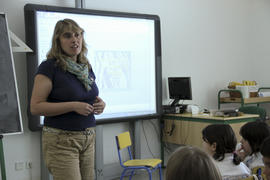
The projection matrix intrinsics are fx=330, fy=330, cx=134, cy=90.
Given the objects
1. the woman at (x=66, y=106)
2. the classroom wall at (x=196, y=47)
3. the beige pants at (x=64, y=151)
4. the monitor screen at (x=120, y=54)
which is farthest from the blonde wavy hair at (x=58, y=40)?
the classroom wall at (x=196, y=47)

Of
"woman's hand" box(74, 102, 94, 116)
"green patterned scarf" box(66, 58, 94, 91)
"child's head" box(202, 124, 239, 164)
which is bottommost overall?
"child's head" box(202, 124, 239, 164)

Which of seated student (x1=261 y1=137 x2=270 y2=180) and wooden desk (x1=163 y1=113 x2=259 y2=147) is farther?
wooden desk (x1=163 y1=113 x2=259 y2=147)

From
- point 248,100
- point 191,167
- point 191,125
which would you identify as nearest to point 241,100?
point 248,100

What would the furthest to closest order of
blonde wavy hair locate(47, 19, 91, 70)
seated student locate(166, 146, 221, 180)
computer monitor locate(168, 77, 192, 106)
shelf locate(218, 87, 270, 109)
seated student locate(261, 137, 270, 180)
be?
1. shelf locate(218, 87, 270, 109)
2. computer monitor locate(168, 77, 192, 106)
3. blonde wavy hair locate(47, 19, 91, 70)
4. seated student locate(261, 137, 270, 180)
5. seated student locate(166, 146, 221, 180)

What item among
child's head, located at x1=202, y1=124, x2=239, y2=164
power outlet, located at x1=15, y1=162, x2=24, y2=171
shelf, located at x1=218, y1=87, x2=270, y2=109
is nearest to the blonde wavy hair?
child's head, located at x1=202, y1=124, x2=239, y2=164

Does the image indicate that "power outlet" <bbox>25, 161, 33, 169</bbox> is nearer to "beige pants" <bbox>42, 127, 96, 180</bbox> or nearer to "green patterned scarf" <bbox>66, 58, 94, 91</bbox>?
"beige pants" <bbox>42, 127, 96, 180</bbox>

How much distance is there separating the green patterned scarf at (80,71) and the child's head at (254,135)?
1151 millimetres

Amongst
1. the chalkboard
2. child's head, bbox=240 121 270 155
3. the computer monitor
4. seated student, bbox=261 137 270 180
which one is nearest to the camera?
seated student, bbox=261 137 270 180

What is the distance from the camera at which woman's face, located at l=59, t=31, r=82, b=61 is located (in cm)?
191

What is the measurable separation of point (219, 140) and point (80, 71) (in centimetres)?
102

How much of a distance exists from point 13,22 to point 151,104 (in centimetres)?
191

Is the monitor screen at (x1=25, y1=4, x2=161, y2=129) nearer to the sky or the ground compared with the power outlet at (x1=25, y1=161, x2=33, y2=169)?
nearer to the sky

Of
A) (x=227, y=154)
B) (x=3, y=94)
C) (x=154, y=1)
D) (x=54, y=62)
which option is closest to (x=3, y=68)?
(x=3, y=94)

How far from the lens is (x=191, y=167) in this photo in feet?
3.14
